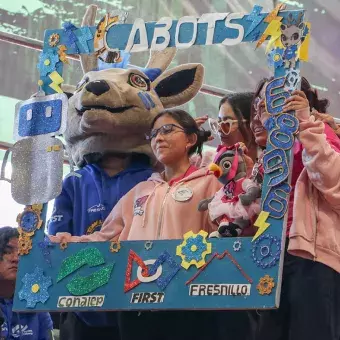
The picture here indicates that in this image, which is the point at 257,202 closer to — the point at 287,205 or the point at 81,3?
the point at 287,205

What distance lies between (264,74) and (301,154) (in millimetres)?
2576

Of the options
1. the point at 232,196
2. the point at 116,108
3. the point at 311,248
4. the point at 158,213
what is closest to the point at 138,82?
the point at 116,108

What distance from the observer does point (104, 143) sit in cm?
315

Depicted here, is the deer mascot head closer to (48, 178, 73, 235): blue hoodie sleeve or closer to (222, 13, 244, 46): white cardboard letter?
(48, 178, 73, 235): blue hoodie sleeve

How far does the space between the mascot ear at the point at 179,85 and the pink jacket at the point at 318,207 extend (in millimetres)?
865

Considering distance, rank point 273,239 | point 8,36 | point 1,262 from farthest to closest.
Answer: point 8,36 < point 1,262 < point 273,239

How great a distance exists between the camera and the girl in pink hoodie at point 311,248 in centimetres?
246

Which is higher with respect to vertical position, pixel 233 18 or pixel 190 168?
pixel 233 18

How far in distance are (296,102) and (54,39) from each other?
80 centimetres

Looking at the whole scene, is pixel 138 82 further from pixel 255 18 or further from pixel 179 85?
pixel 255 18

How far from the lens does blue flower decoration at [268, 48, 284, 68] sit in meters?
2.62

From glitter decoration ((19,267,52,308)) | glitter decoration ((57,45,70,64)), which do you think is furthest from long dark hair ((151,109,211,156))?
glitter decoration ((19,267,52,308))

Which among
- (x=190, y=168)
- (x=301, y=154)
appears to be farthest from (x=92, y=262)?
(x=301, y=154)

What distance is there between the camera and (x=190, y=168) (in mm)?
2898
